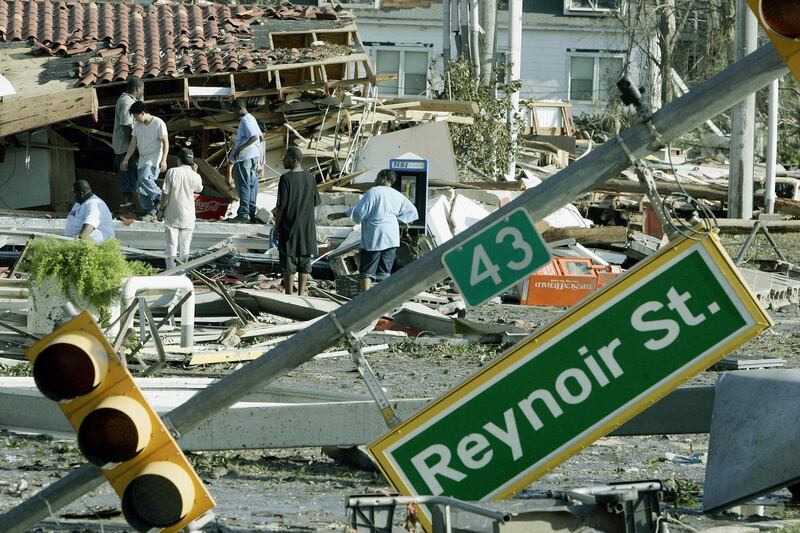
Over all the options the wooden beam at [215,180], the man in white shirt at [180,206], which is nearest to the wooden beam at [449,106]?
the wooden beam at [215,180]

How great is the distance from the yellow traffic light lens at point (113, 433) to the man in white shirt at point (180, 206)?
39.9ft

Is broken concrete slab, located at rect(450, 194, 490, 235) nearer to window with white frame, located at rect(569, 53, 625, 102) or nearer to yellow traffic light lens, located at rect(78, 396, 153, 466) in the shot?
yellow traffic light lens, located at rect(78, 396, 153, 466)

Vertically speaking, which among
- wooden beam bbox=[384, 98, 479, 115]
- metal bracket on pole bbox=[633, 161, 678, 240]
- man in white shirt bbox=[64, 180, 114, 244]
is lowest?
wooden beam bbox=[384, 98, 479, 115]

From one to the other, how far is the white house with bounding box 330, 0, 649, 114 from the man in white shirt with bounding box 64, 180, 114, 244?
29.4m

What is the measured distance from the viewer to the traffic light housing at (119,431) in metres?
3.95

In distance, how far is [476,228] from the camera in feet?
13.1

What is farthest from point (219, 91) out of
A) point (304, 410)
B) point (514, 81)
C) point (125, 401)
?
point (125, 401)

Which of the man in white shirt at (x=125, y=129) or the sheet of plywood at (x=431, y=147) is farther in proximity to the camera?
the sheet of plywood at (x=431, y=147)

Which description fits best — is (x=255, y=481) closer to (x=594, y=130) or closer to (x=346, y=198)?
(x=346, y=198)

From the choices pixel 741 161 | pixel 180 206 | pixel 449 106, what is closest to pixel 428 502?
pixel 180 206

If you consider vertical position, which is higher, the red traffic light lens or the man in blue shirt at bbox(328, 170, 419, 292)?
the red traffic light lens

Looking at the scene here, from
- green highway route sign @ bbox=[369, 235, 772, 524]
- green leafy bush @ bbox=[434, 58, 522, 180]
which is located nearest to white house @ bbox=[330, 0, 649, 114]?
green leafy bush @ bbox=[434, 58, 522, 180]

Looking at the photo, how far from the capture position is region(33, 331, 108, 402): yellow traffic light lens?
397cm

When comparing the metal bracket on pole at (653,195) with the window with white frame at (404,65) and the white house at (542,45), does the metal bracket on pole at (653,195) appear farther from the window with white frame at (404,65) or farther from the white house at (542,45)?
the window with white frame at (404,65)
